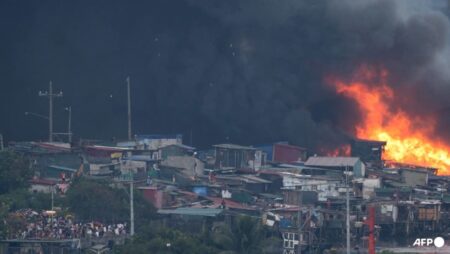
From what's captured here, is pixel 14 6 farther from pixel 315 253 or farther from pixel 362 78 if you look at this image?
pixel 315 253

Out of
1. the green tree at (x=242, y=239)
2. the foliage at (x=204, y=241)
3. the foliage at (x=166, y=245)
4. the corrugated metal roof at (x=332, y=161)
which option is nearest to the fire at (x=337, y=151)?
the corrugated metal roof at (x=332, y=161)

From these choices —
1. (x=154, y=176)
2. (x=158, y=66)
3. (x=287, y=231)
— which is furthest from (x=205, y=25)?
(x=287, y=231)

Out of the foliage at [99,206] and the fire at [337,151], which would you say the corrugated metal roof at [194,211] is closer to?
the foliage at [99,206]

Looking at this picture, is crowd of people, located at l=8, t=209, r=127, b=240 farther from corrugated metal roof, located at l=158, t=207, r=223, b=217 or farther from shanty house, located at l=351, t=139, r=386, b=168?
shanty house, located at l=351, t=139, r=386, b=168

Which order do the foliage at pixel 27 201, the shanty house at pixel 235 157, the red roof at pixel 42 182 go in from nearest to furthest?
the foliage at pixel 27 201 → the red roof at pixel 42 182 → the shanty house at pixel 235 157

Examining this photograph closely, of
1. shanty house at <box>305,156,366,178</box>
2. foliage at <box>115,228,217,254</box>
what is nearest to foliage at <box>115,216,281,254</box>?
foliage at <box>115,228,217,254</box>

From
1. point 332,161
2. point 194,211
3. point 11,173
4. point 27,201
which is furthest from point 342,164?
point 27,201
